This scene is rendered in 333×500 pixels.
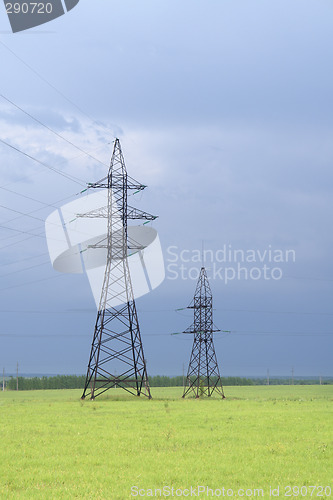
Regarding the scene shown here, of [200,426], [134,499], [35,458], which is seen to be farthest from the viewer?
[200,426]

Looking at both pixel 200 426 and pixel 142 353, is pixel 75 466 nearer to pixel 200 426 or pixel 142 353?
pixel 200 426

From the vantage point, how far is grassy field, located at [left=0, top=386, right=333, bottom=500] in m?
15.5

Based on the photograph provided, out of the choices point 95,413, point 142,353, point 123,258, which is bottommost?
point 95,413

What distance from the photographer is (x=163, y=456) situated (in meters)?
19.9

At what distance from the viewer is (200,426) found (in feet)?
94.9

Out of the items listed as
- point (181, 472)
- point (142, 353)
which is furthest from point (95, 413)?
point (181, 472)

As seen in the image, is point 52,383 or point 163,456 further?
point 52,383

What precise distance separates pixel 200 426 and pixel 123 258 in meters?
23.3

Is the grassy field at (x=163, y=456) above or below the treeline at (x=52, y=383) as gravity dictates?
above

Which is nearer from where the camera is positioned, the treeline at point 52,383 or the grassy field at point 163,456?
the grassy field at point 163,456

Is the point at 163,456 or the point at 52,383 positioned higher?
the point at 163,456

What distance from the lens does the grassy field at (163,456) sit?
1551 cm

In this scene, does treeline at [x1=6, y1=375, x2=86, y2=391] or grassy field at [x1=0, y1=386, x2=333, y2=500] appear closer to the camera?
grassy field at [x1=0, y1=386, x2=333, y2=500]

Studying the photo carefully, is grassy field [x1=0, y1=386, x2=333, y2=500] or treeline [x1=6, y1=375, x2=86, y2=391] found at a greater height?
grassy field [x1=0, y1=386, x2=333, y2=500]
